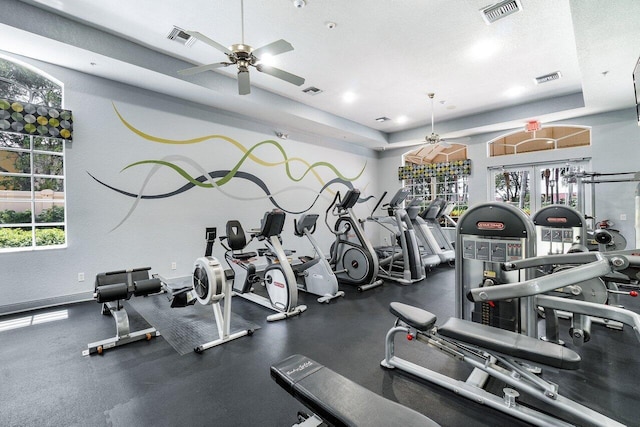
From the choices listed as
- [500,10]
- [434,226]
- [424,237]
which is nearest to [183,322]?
[424,237]

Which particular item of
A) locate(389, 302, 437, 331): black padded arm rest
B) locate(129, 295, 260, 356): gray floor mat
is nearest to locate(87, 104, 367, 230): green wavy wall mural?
locate(129, 295, 260, 356): gray floor mat

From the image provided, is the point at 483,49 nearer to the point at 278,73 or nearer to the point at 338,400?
the point at 278,73

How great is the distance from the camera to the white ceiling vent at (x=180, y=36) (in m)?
3.71

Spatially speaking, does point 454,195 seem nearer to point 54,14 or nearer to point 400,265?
point 400,265

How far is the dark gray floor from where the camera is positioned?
199cm

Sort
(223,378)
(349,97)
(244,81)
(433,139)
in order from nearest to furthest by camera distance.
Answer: (223,378)
(244,81)
(349,97)
(433,139)

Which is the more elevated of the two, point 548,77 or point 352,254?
point 548,77

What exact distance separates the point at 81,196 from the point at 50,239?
71 cm

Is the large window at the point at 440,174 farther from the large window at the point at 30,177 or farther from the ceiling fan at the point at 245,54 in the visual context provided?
the large window at the point at 30,177

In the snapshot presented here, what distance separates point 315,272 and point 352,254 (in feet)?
2.96

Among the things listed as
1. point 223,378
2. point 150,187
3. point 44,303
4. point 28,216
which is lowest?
point 223,378

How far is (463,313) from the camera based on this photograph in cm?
273

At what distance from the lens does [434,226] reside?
7.09m

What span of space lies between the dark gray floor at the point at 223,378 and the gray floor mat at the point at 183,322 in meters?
0.14
